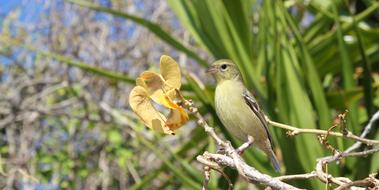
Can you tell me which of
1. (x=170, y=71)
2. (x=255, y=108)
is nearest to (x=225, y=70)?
(x=255, y=108)

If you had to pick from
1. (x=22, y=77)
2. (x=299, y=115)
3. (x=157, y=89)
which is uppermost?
(x=22, y=77)

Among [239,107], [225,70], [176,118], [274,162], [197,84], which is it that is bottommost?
[176,118]

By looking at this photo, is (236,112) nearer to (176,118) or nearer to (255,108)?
(255,108)

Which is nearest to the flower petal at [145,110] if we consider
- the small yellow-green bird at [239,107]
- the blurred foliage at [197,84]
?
the blurred foliage at [197,84]

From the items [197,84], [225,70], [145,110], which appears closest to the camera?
[145,110]

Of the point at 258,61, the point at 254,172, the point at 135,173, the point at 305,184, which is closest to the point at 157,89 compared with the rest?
the point at 254,172

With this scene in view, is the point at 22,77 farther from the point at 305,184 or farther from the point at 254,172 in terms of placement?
the point at 254,172

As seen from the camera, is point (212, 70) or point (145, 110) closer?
point (145, 110)

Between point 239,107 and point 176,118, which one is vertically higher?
point 239,107
